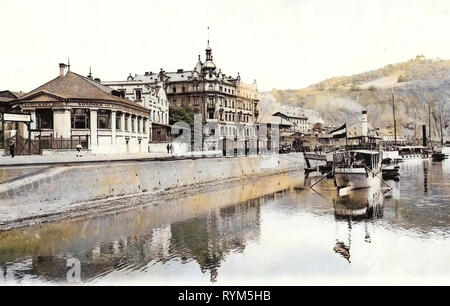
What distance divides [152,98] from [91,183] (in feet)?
91.0

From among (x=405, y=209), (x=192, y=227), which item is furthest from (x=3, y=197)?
(x=405, y=209)

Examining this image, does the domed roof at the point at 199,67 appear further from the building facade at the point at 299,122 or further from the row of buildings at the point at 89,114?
the building facade at the point at 299,122

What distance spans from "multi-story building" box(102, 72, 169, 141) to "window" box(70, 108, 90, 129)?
13.6m

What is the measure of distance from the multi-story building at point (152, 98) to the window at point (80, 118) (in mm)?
13602

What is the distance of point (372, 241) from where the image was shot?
17.7m

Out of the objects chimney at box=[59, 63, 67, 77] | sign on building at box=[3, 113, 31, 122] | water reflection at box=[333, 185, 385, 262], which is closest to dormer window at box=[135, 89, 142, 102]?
chimney at box=[59, 63, 67, 77]

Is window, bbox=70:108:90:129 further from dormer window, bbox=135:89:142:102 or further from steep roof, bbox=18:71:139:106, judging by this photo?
dormer window, bbox=135:89:142:102

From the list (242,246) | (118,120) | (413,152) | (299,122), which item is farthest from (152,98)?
(413,152)

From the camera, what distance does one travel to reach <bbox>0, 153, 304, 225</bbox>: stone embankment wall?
62.3 ft

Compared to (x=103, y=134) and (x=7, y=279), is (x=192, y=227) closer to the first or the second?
(x=7, y=279)

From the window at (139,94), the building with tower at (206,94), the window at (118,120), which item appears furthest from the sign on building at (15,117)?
the building with tower at (206,94)

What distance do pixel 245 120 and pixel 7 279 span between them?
5770 cm

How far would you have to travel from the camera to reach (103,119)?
108 feet

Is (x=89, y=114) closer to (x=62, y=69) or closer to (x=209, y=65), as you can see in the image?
(x=62, y=69)
